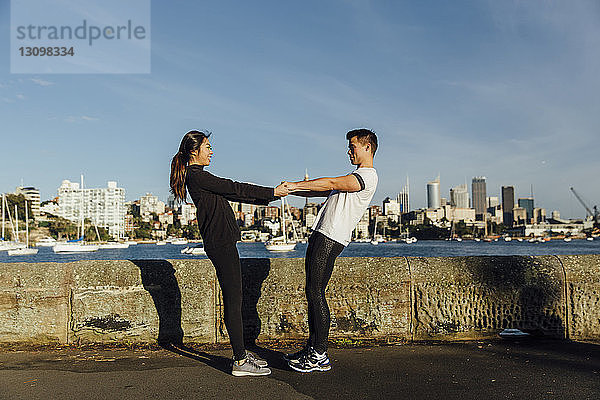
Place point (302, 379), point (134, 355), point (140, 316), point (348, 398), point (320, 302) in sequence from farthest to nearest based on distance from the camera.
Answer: point (140, 316), point (134, 355), point (320, 302), point (302, 379), point (348, 398)

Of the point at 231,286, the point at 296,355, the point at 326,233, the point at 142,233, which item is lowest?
the point at 296,355

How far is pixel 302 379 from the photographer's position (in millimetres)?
4371

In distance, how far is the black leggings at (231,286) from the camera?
454cm

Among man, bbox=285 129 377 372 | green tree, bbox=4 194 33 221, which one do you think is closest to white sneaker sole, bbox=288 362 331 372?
man, bbox=285 129 377 372

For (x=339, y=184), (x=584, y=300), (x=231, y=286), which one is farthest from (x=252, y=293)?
(x=584, y=300)

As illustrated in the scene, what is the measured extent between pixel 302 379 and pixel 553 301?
3007 mm

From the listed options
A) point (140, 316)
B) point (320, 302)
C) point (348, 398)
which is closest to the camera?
point (348, 398)

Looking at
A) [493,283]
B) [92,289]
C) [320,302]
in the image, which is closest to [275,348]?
[320,302]

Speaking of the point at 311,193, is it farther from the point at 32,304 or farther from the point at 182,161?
the point at 32,304

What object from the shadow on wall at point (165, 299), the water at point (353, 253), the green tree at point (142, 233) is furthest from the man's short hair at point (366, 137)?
the green tree at point (142, 233)

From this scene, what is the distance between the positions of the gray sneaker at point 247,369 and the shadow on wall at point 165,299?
1313mm

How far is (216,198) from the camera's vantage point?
4602 millimetres

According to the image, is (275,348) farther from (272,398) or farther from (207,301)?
(272,398)

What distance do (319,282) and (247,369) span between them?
0.90 metres
